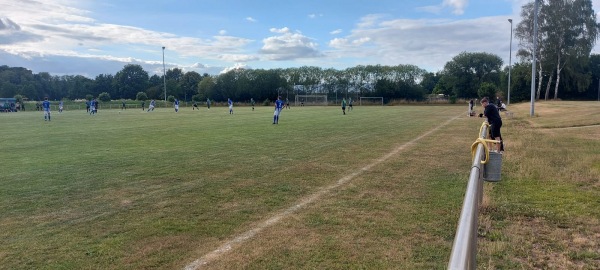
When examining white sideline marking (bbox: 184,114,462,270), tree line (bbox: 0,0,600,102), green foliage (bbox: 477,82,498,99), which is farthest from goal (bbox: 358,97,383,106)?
white sideline marking (bbox: 184,114,462,270)

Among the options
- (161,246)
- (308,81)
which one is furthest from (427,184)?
(308,81)

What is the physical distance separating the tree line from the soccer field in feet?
92.4

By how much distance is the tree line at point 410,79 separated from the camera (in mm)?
60531

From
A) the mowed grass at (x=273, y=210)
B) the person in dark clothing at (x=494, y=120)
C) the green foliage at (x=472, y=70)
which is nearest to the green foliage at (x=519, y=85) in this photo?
the green foliage at (x=472, y=70)

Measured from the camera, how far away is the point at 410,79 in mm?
103188

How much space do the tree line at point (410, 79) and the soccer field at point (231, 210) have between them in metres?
28.2

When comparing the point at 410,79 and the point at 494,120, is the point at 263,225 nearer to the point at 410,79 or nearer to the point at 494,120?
the point at 494,120

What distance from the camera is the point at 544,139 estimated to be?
15.8 meters

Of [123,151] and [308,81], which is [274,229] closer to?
[123,151]

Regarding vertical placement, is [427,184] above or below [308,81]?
below

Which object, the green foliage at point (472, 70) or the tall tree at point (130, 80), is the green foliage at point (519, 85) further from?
the tall tree at point (130, 80)

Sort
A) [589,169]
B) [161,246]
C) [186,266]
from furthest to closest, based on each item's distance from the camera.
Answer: [589,169], [161,246], [186,266]

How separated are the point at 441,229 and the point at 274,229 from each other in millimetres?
2169

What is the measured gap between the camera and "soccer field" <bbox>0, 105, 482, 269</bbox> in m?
4.64
